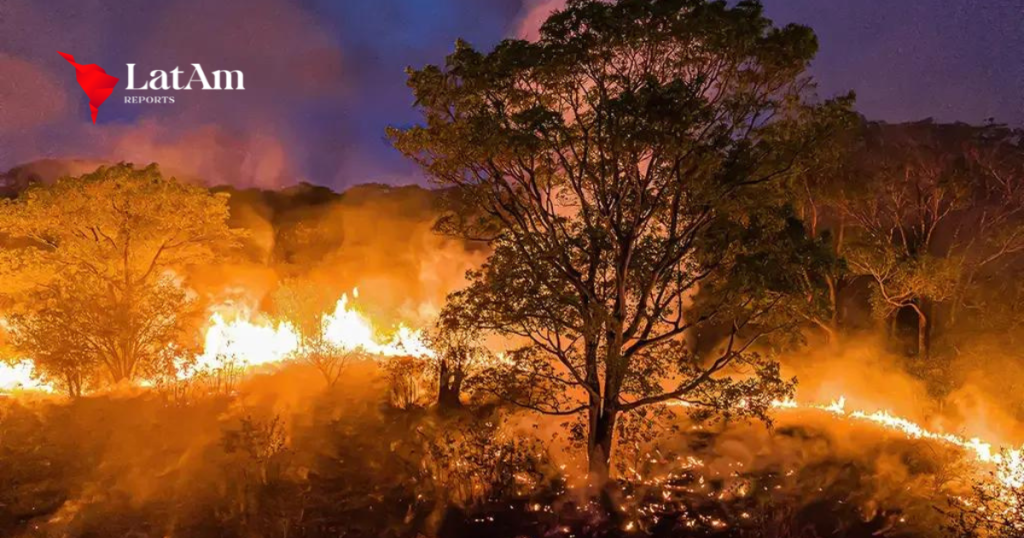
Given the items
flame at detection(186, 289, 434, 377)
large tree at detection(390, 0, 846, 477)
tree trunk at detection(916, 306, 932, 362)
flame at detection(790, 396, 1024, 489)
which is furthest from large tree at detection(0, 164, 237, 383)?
tree trunk at detection(916, 306, 932, 362)

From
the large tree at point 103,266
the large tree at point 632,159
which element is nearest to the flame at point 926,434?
the large tree at point 632,159

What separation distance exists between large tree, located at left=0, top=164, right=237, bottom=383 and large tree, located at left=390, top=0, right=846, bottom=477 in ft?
43.9

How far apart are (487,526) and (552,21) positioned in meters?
9.88

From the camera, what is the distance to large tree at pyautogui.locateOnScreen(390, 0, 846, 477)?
480 inches

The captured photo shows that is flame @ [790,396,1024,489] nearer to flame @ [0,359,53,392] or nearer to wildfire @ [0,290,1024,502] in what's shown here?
wildfire @ [0,290,1024,502]

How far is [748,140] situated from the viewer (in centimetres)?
1288

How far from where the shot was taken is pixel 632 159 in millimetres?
12789

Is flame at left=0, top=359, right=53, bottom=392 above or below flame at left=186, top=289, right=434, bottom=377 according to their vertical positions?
below

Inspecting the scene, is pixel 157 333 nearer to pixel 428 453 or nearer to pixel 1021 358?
pixel 428 453

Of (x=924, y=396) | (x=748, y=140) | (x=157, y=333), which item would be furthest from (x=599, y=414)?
(x=157, y=333)

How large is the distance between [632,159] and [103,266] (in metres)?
19.4

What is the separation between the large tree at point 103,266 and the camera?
21359 mm

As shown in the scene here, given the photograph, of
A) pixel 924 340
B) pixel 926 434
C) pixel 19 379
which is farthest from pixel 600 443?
pixel 19 379

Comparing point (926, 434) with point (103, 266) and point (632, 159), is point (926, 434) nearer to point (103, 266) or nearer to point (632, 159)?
point (632, 159)
